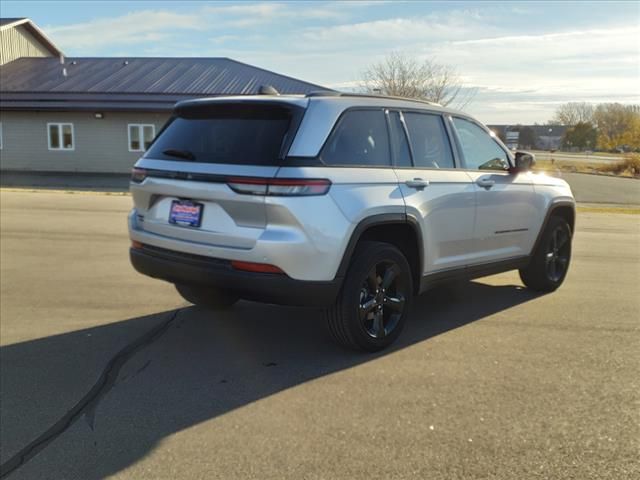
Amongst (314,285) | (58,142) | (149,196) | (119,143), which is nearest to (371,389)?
(314,285)

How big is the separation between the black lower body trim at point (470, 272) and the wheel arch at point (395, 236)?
119 millimetres

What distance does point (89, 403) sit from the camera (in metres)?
3.80

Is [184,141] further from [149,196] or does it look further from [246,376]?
[246,376]

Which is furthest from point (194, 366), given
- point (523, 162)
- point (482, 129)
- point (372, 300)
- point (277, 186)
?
point (523, 162)

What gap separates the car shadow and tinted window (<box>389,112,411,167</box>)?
58.6 inches

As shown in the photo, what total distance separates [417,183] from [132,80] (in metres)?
27.6

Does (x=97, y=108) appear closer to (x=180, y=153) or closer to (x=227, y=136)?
(x=180, y=153)

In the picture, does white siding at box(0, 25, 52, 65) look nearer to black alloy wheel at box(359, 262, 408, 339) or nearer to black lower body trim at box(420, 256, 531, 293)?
black lower body trim at box(420, 256, 531, 293)

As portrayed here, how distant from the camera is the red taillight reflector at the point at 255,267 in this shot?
13.1ft

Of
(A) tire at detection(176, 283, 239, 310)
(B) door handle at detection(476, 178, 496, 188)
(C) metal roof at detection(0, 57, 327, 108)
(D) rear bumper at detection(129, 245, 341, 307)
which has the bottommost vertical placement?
(A) tire at detection(176, 283, 239, 310)

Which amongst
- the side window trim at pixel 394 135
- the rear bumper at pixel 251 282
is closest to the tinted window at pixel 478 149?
the side window trim at pixel 394 135

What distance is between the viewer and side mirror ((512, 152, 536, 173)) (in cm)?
585

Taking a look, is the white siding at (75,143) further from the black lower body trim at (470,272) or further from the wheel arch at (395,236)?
the wheel arch at (395,236)

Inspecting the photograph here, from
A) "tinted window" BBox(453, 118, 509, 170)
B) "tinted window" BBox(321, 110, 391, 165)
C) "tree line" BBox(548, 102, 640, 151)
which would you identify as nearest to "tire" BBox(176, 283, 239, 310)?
"tinted window" BBox(321, 110, 391, 165)
